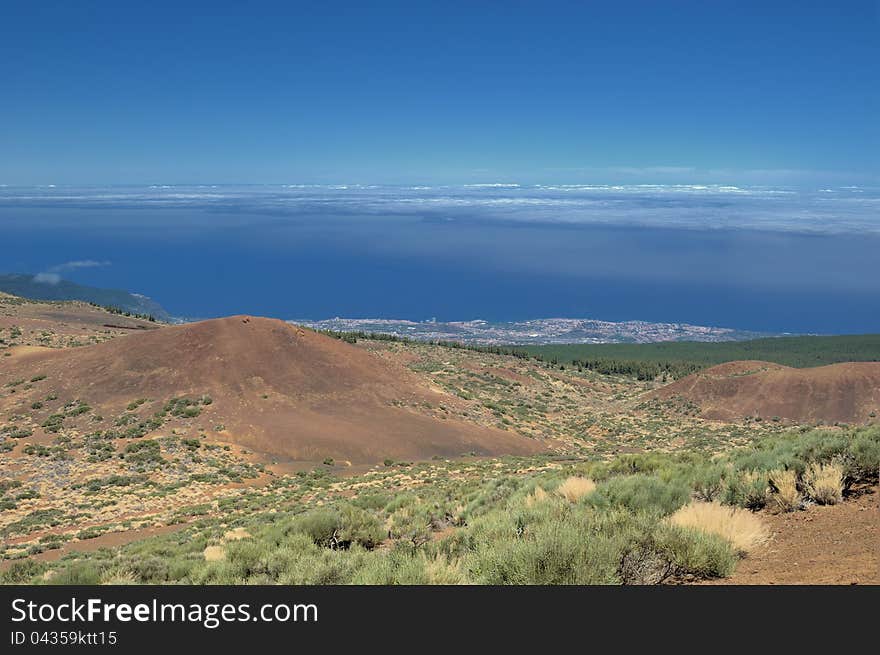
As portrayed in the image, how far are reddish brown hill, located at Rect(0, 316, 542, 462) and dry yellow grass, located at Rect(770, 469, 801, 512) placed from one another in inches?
736

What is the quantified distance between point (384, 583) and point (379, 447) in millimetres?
20820

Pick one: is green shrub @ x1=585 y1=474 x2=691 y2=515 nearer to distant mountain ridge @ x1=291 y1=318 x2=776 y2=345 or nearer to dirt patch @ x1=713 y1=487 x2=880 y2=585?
dirt patch @ x1=713 y1=487 x2=880 y2=585

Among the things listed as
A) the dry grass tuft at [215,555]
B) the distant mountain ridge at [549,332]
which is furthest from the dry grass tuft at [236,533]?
the distant mountain ridge at [549,332]

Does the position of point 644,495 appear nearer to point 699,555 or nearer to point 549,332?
point 699,555

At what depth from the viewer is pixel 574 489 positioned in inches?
392

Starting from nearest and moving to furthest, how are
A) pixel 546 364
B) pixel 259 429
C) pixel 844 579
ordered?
pixel 844 579
pixel 259 429
pixel 546 364

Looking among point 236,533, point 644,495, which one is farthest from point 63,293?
point 644,495

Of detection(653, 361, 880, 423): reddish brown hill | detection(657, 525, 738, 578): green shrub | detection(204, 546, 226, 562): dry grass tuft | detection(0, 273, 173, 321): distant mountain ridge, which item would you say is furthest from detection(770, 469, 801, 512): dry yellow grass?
detection(0, 273, 173, 321): distant mountain ridge
